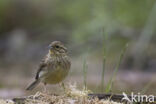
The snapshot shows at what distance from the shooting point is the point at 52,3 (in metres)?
19.7

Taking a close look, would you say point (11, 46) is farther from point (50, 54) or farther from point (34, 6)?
point (50, 54)

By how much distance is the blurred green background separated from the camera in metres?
12.5

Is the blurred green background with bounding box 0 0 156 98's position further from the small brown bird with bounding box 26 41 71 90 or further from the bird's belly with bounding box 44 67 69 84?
the bird's belly with bounding box 44 67 69 84

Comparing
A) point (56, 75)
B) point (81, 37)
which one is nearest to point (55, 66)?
point (56, 75)

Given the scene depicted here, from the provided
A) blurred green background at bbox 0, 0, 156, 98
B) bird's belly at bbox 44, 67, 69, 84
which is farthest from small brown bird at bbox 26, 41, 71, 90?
blurred green background at bbox 0, 0, 156, 98

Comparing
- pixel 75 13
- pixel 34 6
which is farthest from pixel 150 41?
pixel 34 6

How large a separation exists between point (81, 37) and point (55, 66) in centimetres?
692

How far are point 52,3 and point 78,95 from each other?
14073 millimetres

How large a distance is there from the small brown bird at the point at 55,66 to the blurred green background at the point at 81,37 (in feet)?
6.04

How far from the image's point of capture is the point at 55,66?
7.69m

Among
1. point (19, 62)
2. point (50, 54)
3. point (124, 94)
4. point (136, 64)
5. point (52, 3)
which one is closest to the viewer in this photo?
point (124, 94)

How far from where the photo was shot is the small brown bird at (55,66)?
7.48m

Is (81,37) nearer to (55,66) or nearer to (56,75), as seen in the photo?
(55,66)

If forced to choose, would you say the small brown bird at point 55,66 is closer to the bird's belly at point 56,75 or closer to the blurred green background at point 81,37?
the bird's belly at point 56,75
